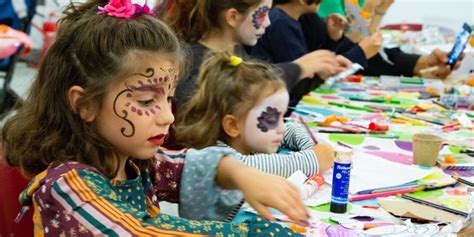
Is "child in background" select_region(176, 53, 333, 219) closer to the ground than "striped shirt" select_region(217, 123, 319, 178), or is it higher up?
higher up

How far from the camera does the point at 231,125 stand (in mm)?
1417

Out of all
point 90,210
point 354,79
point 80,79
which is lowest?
point 354,79

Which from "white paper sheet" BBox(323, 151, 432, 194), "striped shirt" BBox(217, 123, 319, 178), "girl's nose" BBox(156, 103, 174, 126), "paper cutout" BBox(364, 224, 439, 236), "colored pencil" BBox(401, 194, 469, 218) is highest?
"girl's nose" BBox(156, 103, 174, 126)

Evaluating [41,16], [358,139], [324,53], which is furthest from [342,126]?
[41,16]

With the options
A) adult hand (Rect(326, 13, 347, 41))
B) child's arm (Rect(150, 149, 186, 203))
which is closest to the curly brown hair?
child's arm (Rect(150, 149, 186, 203))

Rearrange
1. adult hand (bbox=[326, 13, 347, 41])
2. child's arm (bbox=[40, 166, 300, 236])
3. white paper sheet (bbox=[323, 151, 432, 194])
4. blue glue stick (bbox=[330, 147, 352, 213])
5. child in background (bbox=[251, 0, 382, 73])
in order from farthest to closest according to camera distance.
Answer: adult hand (bbox=[326, 13, 347, 41]), child in background (bbox=[251, 0, 382, 73]), white paper sheet (bbox=[323, 151, 432, 194]), blue glue stick (bbox=[330, 147, 352, 213]), child's arm (bbox=[40, 166, 300, 236])

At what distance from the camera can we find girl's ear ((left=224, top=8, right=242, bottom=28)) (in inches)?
69.9

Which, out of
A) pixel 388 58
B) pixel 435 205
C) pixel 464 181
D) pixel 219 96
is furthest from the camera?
pixel 388 58

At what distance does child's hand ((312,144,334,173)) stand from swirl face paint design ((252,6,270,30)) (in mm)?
589

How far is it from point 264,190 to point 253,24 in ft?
3.20

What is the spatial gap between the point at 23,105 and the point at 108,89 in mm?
178

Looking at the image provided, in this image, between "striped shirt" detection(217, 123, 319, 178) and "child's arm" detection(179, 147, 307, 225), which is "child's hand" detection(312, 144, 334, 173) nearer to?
"striped shirt" detection(217, 123, 319, 178)

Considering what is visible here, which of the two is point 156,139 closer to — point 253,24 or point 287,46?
point 253,24

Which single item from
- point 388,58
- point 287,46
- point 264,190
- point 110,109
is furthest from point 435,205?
point 388,58
